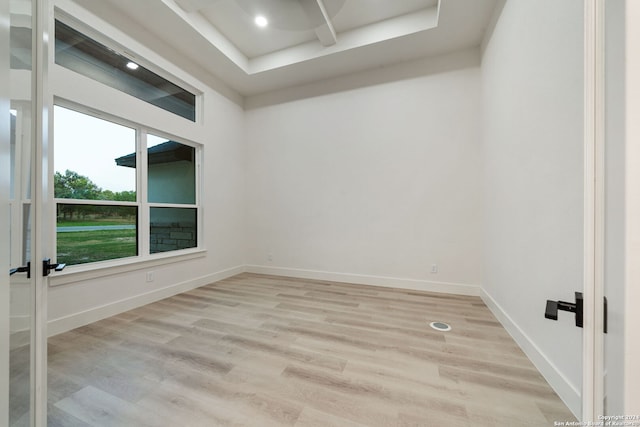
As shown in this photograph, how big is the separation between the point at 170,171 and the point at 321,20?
9.17 feet

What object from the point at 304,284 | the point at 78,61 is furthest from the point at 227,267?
the point at 78,61

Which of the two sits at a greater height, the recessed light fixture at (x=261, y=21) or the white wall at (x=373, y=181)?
the recessed light fixture at (x=261, y=21)

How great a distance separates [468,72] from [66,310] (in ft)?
17.2

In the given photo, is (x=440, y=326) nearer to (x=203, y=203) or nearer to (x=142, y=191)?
(x=203, y=203)

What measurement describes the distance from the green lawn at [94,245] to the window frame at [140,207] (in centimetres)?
5

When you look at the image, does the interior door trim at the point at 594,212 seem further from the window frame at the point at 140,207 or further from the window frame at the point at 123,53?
the window frame at the point at 123,53

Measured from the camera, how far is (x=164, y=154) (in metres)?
3.19

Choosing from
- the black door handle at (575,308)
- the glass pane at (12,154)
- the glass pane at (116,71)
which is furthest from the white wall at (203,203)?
the black door handle at (575,308)

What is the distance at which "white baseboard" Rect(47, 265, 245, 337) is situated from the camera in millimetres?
2117

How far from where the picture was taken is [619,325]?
43 centimetres

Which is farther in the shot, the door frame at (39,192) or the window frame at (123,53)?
the window frame at (123,53)

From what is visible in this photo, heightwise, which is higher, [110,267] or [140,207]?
[140,207]

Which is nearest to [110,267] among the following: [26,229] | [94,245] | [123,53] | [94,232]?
[94,245]

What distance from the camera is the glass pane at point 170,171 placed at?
9.87 ft
